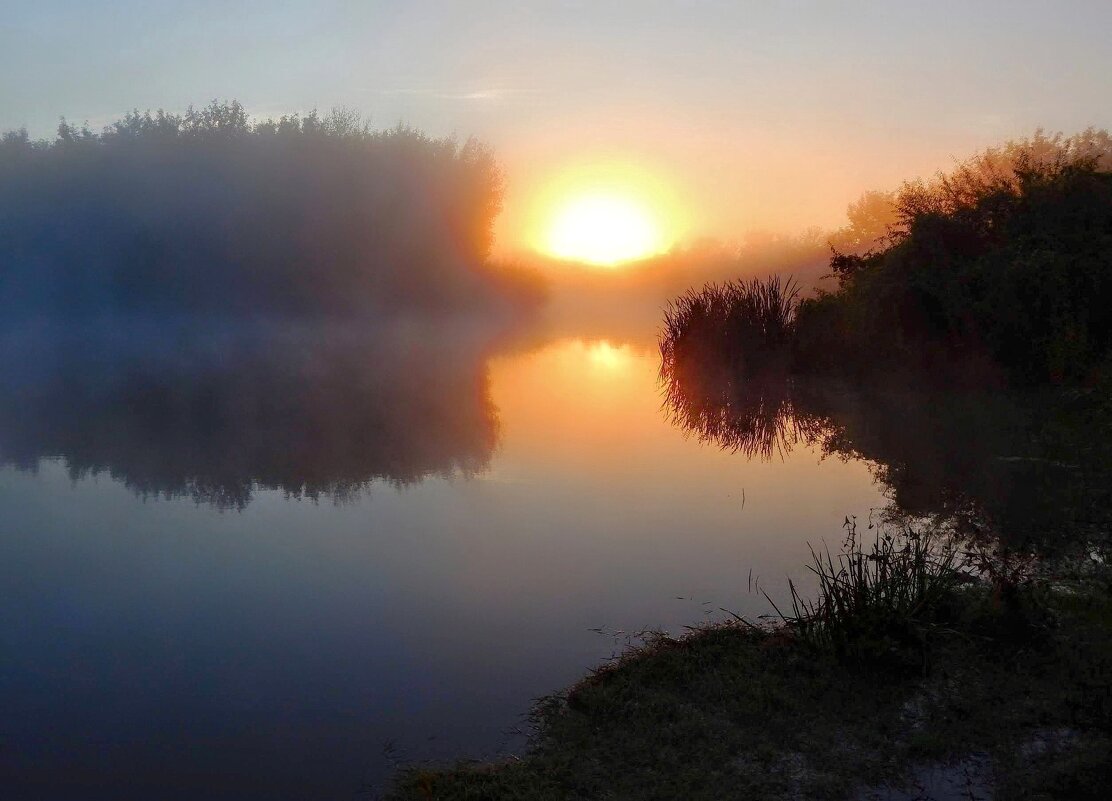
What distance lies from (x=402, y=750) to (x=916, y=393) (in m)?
14.6

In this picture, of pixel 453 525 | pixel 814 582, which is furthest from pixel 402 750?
pixel 453 525

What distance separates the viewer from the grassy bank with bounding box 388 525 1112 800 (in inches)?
149

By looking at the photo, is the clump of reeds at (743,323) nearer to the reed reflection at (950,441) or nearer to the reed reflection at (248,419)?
the reed reflection at (950,441)

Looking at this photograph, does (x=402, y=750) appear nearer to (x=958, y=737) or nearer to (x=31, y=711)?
(x=31, y=711)

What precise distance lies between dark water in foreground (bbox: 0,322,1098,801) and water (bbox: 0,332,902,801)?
21 millimetres

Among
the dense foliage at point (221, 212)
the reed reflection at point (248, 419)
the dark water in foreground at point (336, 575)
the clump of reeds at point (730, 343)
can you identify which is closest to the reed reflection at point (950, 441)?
the clump of reeds at point (730, 343)

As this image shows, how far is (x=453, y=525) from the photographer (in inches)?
313

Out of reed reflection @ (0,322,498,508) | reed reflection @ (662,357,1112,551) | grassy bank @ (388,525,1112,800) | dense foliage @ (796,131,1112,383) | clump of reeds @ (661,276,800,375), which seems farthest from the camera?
clump of reeds @ (661,276,800,375)

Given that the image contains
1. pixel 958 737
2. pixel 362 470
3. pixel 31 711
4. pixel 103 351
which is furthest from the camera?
pixel 103 351

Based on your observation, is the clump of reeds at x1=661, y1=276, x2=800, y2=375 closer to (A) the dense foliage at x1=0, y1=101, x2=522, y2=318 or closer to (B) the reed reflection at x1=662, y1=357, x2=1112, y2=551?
(B) the reed reflection at x1=662, y1=357, x2=1112, y2=551

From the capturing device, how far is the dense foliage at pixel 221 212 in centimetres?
5784

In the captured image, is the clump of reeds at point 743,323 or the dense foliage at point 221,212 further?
the dense foliage at point 221,212

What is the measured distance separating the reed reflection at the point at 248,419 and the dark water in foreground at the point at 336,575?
0.08 metres

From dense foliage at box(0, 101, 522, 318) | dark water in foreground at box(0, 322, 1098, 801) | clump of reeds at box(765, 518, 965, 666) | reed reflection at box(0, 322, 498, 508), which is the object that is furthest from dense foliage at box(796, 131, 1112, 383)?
dense foliage at box(0, 101, 522, 318)
